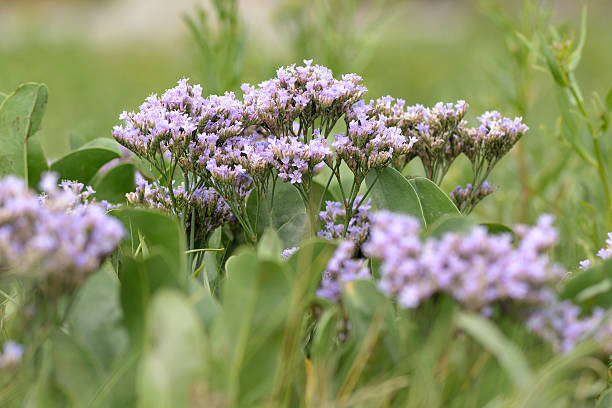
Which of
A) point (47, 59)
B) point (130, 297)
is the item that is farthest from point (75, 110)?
point (130, 297)

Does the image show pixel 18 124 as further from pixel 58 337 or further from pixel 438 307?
pixel 438 307

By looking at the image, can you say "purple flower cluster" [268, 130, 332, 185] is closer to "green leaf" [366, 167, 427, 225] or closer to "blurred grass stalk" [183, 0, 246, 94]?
"green leaf" [366, 167, 427, 225]

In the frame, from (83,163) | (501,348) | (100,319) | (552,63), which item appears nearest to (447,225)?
(501,348)

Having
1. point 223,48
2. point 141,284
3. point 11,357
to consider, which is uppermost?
point 223,48

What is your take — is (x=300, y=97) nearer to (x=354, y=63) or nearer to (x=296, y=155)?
(x=296, y=155)

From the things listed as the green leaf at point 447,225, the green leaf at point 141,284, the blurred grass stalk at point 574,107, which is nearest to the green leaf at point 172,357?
the green leaf at point 141,284

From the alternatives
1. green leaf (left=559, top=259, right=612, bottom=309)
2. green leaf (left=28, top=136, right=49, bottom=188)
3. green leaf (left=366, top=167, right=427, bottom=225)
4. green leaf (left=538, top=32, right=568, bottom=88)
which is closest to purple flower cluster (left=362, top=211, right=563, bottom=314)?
green leaf (left=559, top=259, right=612, bottom=309)
